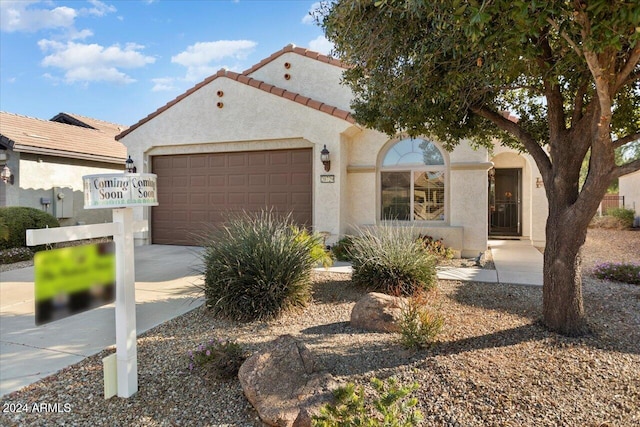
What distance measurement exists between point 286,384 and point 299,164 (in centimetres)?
839

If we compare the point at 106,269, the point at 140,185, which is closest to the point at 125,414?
the point at 106,269

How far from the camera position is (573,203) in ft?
13.4

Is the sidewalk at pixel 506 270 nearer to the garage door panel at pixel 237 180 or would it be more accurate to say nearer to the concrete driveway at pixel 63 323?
the concrete driveway at pixel 63 323

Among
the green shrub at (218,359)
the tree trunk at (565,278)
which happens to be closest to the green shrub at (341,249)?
the tree trunk at (565,278)

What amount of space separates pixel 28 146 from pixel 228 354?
1289 cm

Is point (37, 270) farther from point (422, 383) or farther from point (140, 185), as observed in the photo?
point (422, 383)

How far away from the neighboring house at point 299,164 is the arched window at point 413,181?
0.09 feet

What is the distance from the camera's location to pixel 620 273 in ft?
22.6

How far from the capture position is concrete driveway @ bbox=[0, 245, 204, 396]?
12.3 feet

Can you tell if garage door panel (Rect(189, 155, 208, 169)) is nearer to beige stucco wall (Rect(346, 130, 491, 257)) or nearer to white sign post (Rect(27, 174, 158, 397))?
beige stucco wall (Rect(346, 130, 491, 257))

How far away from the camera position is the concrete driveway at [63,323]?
3746 mm

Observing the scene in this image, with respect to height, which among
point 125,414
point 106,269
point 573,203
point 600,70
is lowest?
point 125,414

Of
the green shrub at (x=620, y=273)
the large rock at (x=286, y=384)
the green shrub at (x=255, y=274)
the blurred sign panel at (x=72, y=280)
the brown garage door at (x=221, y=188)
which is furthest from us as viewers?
the brown garage door at (x=221, y=188)

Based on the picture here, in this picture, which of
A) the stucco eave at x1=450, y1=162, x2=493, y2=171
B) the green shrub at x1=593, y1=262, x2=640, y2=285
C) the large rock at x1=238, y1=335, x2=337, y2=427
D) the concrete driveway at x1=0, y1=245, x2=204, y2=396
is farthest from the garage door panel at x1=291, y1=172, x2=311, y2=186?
the large rock at x1=238, y1=335, x2=337, y2=427
